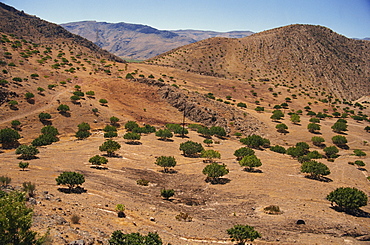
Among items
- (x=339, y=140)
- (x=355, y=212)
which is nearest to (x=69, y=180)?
(x=355, y=212)

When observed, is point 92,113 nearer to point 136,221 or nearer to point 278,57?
point 136,221

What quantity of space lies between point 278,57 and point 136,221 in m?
120

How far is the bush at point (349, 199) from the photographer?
20891 millimetres

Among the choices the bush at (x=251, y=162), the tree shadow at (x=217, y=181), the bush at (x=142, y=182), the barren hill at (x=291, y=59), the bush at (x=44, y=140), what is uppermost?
the barren hill at (x=291, y=59)

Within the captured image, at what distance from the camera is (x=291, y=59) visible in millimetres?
119938

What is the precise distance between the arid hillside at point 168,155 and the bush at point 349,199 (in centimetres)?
56

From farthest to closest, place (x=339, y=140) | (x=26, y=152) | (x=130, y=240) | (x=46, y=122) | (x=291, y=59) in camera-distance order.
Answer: (x=291, y=59) → (x=339, y=140) → (x=46, y=122) → (x=26, y=152) → (x=130, y=240)

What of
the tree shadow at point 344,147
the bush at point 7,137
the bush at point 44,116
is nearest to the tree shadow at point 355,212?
the tree shadow at point 344,147

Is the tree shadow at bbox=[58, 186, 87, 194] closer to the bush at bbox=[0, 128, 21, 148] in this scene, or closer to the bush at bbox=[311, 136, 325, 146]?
the bush at bbox=[0, 128, 21, 148]

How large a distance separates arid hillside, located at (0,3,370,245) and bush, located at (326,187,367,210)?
562 millimetres

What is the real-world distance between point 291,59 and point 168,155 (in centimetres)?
10163

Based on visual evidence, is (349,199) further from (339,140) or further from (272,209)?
(339,140)

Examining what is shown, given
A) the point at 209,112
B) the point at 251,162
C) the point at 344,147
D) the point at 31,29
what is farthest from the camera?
the point at 31,29

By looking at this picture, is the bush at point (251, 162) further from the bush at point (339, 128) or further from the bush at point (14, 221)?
the bush at point (339, 128)
